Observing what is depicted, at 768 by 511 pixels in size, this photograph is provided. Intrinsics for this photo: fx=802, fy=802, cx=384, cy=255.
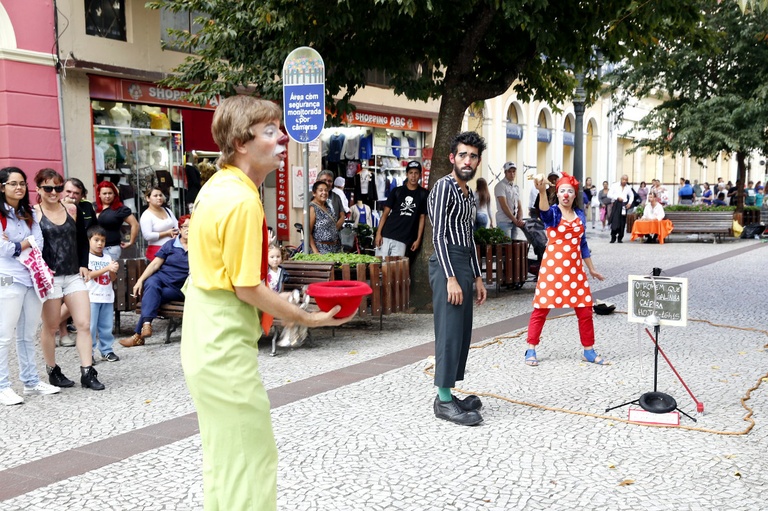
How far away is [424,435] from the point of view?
514 cm

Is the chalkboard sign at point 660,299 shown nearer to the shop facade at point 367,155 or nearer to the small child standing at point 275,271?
the small child standing at point 275,271

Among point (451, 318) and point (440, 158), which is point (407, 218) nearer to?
point (440, 158)

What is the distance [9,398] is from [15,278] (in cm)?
92

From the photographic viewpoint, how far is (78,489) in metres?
4.27

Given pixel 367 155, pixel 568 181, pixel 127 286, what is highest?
pixel 367 155

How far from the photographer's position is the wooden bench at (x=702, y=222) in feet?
71.6

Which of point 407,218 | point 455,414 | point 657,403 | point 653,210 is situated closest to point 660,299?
point 657,403

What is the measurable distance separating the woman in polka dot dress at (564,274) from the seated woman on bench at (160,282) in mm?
3751

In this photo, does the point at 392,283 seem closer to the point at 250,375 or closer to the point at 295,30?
the point at 295,30

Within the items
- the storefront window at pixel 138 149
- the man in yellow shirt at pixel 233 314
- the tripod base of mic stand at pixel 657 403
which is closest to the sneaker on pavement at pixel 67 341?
the storefront window at pixel 138 149

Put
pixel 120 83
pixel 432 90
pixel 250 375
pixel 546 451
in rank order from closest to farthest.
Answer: pixel 250 375
pixel 546 451
pixel 432 90
pixel 120 83

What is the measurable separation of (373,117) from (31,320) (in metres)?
15.8

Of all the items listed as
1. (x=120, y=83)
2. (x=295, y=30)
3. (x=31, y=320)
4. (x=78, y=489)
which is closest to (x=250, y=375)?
(x=78, y=489)

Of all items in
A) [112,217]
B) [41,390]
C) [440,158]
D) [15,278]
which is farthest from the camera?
[440,158]
